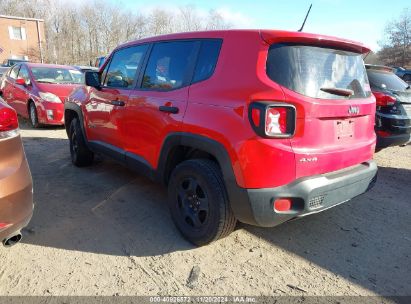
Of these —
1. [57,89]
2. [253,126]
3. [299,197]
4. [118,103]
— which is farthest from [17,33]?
[299,197]

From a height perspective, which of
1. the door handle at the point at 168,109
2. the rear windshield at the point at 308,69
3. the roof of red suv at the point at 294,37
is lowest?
the door handle at the point at 168,109

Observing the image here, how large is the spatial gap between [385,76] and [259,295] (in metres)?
4.93

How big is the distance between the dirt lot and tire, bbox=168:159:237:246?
0.53ft

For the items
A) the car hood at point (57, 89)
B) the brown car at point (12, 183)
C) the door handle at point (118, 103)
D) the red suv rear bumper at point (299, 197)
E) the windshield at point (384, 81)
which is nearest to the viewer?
the brown car at point (12, 183)

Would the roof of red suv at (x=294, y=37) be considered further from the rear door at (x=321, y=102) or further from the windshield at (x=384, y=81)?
the windshield at (x=384, y=81)

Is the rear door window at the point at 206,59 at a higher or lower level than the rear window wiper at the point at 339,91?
higher

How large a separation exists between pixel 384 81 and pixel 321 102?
12.9ft

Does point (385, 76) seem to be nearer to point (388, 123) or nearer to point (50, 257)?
point (388, 123)

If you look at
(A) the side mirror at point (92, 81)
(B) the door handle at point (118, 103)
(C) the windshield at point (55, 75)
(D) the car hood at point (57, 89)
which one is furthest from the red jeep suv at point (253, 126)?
(C) the windshield at point (55, 75)

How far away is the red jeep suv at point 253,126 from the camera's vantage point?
2.35m

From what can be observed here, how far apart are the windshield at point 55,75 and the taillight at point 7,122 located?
6.49 m

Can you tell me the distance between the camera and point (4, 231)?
7.06ft

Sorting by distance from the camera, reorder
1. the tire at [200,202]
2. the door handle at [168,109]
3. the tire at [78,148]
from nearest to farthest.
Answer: the tire at [200,202], the door handle at [168,109], the tire at [78,148]

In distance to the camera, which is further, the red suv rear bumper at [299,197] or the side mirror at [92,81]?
the side mirror at [92,81]
